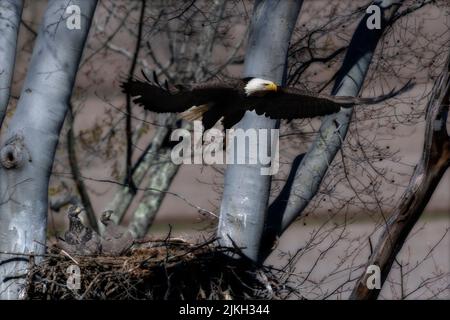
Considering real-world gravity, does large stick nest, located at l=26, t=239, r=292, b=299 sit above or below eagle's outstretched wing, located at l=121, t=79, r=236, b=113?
below

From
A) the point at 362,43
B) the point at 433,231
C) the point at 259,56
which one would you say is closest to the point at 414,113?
the point at 362,43

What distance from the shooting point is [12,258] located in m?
10.2

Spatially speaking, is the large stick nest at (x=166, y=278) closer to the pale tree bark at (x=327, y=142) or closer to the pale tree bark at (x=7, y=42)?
the pale tree bark at (x=327, y=142)

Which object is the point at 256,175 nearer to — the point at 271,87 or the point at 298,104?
the point at 271,87

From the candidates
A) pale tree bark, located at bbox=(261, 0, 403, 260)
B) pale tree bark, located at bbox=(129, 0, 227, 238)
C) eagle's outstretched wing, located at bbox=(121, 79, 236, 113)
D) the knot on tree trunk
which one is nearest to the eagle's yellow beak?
eagle's outstretched wing, located at bbox=(121, 79, 236, 113)

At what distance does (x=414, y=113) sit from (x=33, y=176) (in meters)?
3.40

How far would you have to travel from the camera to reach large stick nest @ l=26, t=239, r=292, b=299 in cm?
1011

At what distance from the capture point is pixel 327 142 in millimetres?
11141

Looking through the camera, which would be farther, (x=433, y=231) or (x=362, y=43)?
(x=433, y=231)

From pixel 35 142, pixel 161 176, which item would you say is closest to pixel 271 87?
pixel 35 142

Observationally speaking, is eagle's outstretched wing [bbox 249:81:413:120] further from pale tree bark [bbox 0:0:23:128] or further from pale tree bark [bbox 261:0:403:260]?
pale tree bark [bbox 0:0:23:128]

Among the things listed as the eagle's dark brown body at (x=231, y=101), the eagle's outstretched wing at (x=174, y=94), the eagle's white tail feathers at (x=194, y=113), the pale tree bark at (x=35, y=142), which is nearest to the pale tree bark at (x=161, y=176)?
the eagle's white tail feathers at (x=194, y=113)
